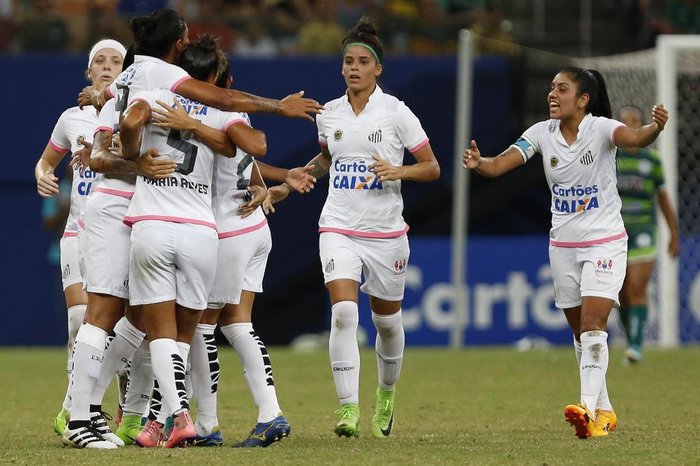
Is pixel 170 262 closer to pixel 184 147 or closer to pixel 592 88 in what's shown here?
pixel 184 147

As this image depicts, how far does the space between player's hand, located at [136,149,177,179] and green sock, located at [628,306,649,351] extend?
24.8 feet

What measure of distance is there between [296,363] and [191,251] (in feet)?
26.9

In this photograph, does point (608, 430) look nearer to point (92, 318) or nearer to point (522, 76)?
point (92, 318)

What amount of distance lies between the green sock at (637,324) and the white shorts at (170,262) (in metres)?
7.31

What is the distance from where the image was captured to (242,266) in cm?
816

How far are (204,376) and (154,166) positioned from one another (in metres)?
1.39

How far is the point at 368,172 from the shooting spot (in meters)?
8.93

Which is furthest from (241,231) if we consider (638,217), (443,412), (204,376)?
(638,217)

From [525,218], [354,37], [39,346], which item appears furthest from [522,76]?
[354,37]

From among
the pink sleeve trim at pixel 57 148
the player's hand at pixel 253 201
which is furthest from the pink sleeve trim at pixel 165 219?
the pink sleeve trim at pixel 57 148

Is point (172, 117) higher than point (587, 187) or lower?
higher

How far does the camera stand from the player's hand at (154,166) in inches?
294

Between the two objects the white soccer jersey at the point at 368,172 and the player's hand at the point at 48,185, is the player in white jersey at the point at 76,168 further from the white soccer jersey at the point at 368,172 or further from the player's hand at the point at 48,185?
the white soccer jersey at the point at 368,172

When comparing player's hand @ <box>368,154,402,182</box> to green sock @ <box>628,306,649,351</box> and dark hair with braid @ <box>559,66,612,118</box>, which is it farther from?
green sock @ <box>628,306,649,351</box>
